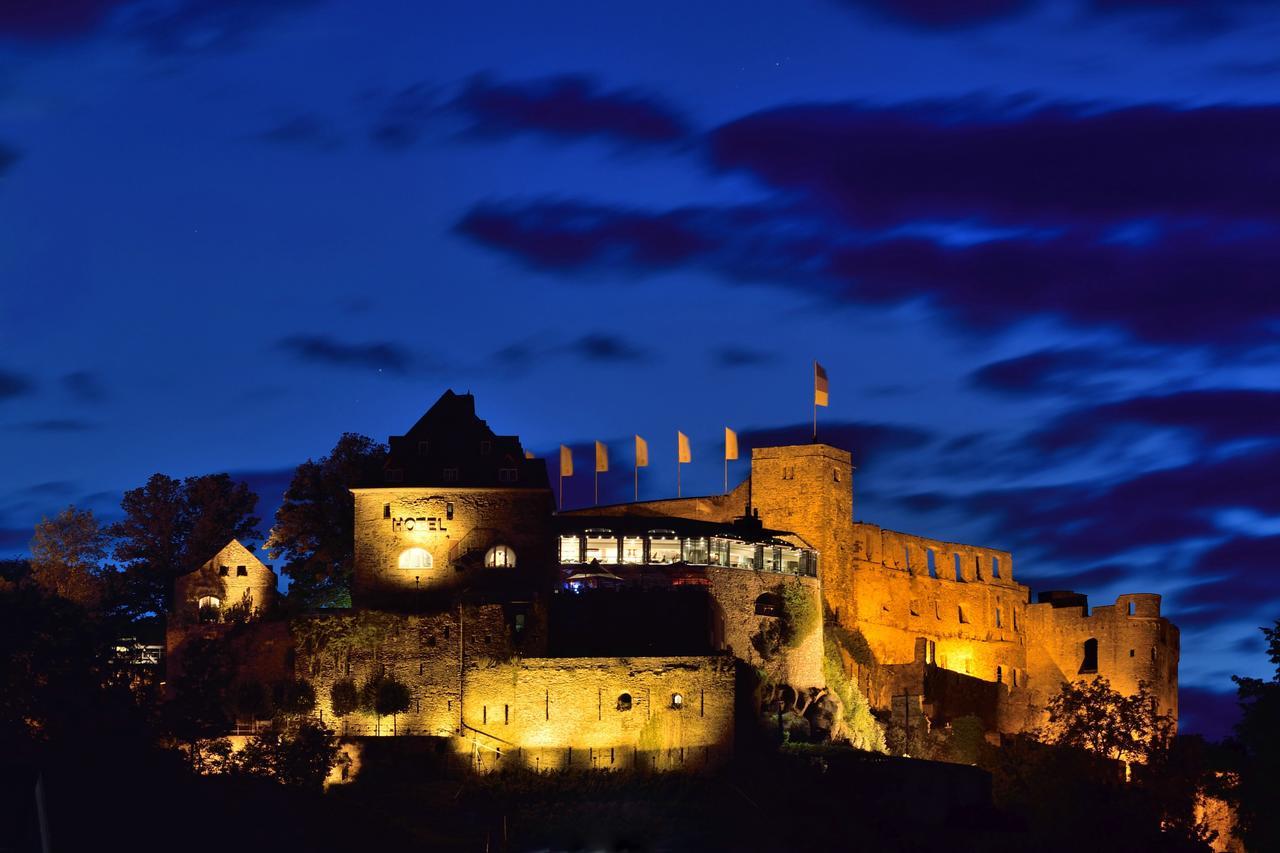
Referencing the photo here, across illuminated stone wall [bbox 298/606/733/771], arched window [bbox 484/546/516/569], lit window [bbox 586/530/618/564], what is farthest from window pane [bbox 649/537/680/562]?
illuminated stone wall [bbox 298/606/733/771]

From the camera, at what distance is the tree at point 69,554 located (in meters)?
104

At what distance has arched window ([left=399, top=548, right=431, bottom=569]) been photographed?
8825cm

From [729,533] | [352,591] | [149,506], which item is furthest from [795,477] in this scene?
[149,506]

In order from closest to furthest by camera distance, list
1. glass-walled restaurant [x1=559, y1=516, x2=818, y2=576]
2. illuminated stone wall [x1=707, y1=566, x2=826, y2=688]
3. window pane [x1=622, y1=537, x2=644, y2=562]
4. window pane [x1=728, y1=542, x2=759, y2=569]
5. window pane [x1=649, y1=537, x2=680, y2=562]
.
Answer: illuminated stone wall [x1=707, y1=566, x2=826, y2=688]
glass-walled restaurant [x1=559, y1=516, x2=818, y2=576]
window pane [x1=649, y1=537, x2=680, y2=562]
window pane [x1=728, y1=542, x2=759, y2=569]
window pane [x1=622, y1=537, x2=644, y2=562]

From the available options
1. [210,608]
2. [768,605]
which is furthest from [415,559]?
[768,605]

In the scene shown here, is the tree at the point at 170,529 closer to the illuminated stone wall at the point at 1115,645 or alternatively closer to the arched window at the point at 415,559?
the arched window at the point at 415,559

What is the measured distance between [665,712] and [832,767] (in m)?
6.54

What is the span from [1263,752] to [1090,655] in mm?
44615

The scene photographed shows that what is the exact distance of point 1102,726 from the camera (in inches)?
3533

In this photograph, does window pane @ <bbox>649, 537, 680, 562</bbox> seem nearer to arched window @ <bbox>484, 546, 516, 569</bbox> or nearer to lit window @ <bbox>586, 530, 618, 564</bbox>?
lit window @ <bbox>586, 530, 618, 564</bbox>

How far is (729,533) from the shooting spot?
94.6 metres

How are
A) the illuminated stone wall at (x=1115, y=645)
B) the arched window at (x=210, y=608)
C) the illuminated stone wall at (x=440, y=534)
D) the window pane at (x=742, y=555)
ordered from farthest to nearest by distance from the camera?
the illuminated stone wall at (x=1115, y=645)
the window pane at (x=742, y=555)
the illuminated stone wall at (x=440, y=534)
the arched window at (x=210, y=608)

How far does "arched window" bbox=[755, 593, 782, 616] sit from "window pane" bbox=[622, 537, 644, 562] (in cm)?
598

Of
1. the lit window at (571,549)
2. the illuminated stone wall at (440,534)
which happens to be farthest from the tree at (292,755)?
the lit window at (571,549)
